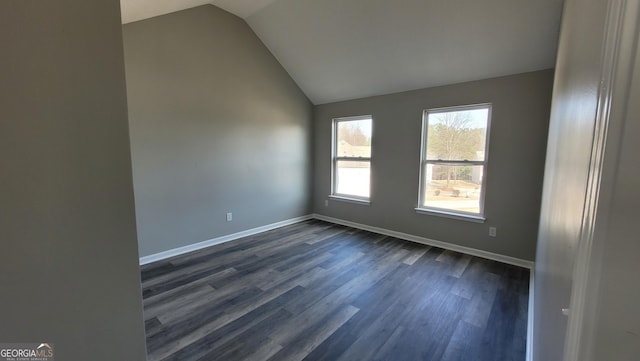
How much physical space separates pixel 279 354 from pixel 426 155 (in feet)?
10.7

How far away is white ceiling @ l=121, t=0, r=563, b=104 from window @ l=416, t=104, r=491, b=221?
48 centimetres

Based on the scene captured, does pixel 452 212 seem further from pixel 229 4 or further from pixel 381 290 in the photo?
pixel 229 4

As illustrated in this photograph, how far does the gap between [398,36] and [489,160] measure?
196 cm

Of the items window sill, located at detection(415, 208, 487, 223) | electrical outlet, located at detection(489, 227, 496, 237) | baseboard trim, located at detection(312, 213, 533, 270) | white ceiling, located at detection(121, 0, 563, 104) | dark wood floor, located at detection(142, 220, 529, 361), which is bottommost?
dark wood floor, located at detection(142, 220, 529, 361)

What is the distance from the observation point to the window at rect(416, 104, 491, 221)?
11.3 ft

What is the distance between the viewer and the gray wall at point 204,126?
3053mm

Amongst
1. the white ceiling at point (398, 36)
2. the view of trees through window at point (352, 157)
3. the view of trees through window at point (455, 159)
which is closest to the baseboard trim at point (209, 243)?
the view of trees through window at point (352, 157)

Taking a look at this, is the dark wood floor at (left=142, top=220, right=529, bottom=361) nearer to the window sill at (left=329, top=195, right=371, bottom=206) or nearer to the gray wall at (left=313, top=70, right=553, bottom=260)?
the gray wall at (left=313, top=70, right=553, bottom=260)

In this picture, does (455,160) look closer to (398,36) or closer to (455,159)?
(455,159)

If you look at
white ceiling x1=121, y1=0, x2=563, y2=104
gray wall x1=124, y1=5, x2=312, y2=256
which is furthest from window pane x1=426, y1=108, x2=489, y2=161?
gray wall x1=124, y1=5, x2=312, y2=256

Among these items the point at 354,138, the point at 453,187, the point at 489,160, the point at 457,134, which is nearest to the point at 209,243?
the point at 354,138

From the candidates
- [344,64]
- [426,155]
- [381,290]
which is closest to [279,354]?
[381,290]

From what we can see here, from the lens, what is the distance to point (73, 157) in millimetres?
912

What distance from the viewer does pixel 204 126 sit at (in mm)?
3580
